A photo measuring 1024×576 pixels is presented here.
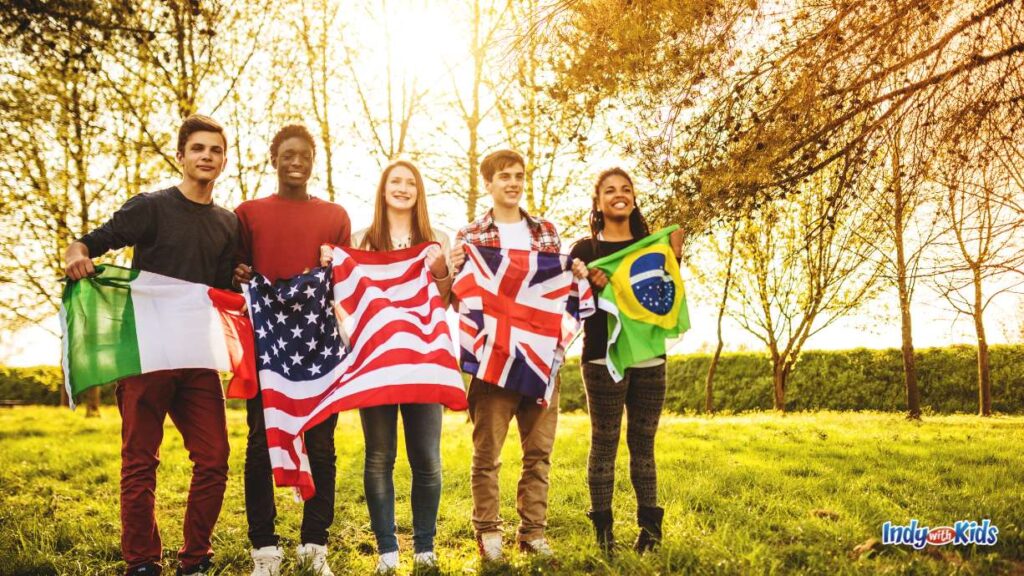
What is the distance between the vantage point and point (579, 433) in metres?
9.76

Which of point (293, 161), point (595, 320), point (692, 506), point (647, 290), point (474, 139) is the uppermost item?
point (474, 139)

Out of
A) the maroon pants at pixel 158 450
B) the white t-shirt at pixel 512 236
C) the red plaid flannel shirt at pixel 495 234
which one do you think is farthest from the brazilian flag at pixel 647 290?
the maroon pants at pixel 158 450

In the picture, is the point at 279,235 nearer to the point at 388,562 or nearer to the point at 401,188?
the point at 401,188

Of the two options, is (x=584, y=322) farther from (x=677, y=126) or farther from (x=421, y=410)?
(x=677, y=126)

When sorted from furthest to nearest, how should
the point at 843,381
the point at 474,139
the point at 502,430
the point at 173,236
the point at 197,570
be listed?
1. the point at 843,381
2. the point at 474,139
3. the point at 502,430
4. the point at 173,236
5. the point at 197,570

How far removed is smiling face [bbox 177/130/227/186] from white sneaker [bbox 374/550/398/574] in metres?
2.23

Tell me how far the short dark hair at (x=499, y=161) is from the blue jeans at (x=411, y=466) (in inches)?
54.9

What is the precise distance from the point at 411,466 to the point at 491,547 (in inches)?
24.9

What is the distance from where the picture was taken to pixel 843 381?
18.3 m

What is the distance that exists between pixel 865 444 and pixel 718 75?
5547mm

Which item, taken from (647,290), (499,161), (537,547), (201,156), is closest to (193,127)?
(201,156)

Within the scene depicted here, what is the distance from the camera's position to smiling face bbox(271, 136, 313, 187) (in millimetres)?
3854

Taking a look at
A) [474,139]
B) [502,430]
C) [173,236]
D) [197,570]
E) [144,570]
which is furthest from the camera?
[474,139]

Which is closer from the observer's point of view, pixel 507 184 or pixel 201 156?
pixel 201 156
